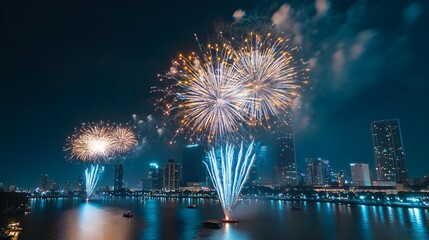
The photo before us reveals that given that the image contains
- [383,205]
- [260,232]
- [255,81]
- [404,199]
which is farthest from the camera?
[404,199]

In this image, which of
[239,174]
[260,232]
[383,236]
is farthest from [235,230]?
[383,236]

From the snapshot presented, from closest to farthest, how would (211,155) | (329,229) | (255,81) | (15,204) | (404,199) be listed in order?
(255,81) < (211,155) < (329,229) < (15,204) < (404,199)

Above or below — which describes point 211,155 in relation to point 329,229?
above

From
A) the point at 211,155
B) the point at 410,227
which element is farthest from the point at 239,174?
the point at 410,227

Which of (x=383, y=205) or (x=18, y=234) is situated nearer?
(x=18, y=234)

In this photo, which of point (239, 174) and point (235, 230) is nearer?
point (239, 174)

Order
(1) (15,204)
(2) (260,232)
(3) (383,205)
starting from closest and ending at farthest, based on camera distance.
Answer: (2) (260,232) → (1) (15,204) → (3) (383,205)

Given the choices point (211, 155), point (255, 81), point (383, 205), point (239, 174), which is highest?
point (255, 81)

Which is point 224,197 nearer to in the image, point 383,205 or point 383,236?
point 383,236

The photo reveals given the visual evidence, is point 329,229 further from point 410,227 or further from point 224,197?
point 224,197
